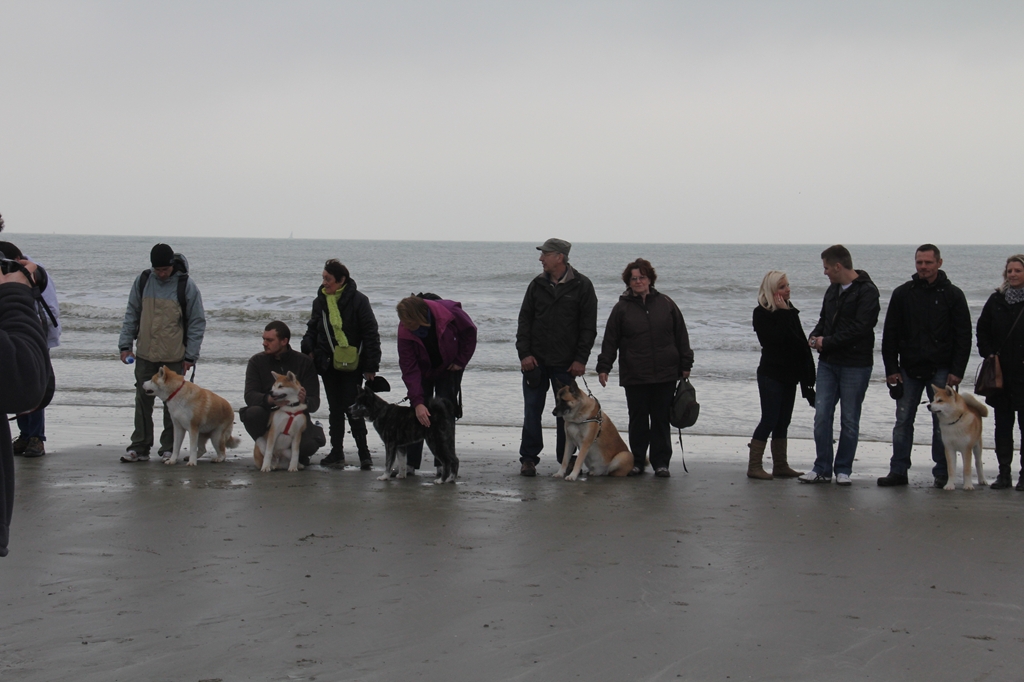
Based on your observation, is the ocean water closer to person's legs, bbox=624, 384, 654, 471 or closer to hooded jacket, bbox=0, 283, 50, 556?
person's legs, bbox=624, 384, 654, 471

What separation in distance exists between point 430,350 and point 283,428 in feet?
4.38

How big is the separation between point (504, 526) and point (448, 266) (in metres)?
53.5

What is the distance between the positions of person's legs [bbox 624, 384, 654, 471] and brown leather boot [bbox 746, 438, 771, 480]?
758 millimetres

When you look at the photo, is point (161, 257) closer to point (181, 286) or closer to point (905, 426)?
point (181, 286)

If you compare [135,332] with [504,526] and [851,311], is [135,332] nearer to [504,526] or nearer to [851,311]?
[504,526]

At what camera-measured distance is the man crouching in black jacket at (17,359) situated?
2166 millimetres

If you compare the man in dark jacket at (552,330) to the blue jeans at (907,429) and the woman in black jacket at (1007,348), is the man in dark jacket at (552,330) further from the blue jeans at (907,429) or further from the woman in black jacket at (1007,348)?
the woman in black jacket at (1007,348)

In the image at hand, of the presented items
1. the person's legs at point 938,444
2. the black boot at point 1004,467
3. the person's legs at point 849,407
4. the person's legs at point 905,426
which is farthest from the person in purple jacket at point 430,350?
the black boot at point 1004,467

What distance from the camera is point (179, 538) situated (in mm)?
4809

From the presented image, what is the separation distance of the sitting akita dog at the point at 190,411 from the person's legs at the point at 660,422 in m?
3.43

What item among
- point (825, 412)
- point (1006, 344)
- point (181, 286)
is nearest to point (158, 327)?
point (181, 286)

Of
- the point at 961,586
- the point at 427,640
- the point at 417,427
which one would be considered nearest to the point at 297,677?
the point at 427,640

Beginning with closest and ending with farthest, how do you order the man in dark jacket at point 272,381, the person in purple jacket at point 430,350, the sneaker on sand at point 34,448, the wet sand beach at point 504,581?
the wet sand beach at point 504,581, the person in purple jacket at point 430,350, the man in dark jacket at point 272,381, the sneaker on sand at point 34,448

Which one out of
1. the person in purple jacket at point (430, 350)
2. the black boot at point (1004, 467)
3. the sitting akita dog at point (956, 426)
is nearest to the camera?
the sitting akita dog at point (956, 426)
